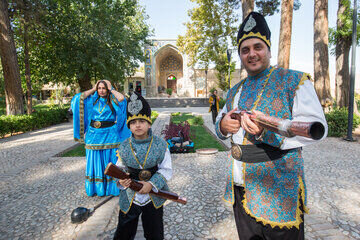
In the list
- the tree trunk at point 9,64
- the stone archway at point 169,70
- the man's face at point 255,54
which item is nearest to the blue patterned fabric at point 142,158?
the man's face at point 255,54

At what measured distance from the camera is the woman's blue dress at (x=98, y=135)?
347 cm

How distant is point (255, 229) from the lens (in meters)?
1.50

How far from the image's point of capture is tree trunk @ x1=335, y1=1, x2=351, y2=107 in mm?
11367

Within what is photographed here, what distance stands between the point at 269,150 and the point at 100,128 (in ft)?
9.51

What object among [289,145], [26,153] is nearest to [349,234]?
[289,145]

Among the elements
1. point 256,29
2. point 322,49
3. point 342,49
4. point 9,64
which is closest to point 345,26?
point 342,49

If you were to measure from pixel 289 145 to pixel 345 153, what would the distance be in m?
6.71

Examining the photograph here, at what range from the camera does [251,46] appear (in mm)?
1510

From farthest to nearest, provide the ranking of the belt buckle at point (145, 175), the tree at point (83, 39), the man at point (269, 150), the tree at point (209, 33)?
the tree at point (209, 33)
the tree at point (83, 39)
the belt buckle at point (145, 175)
the man at point (269, 150)

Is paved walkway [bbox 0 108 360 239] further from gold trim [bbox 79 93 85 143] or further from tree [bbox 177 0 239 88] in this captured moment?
tree [bbox 177 0 239 88]

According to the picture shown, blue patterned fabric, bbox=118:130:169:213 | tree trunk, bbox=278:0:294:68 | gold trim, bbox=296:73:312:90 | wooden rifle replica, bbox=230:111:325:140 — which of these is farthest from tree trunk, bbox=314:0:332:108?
wooden rifle replica, bbox=230:111:325:140

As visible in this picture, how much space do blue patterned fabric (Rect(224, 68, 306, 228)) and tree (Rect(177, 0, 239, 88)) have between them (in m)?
23.1

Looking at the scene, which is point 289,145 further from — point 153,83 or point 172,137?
point 153,83

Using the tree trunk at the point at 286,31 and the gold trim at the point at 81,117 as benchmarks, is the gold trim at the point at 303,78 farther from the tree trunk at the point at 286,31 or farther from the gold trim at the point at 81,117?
the tree trunk at the point at 286,31
